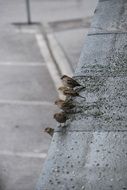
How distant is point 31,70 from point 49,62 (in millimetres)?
740

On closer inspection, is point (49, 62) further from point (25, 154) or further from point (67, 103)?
point (67, 103)

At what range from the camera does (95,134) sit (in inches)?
204

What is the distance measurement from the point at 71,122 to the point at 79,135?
0.31 meters

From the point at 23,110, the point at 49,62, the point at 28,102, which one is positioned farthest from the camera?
the point at 49,62

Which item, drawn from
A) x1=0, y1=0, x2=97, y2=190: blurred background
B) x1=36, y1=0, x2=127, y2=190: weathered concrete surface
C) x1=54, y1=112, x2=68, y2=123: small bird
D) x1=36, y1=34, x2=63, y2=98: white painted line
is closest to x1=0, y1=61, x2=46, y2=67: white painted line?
x1=0, y1=0, x2=97, y2=190: blurred background

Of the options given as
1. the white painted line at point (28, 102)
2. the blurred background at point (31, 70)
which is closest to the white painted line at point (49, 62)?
the blurred background at point (31, 70)

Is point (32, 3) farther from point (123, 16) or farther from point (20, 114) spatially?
point (123, 16)

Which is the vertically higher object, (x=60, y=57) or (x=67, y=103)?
(x=60, y=57)

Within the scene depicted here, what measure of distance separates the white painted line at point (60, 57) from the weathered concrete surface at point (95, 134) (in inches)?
358

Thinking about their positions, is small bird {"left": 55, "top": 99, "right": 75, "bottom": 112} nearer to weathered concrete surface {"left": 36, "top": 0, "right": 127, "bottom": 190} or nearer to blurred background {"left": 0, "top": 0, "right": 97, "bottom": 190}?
weathered concrete surface {"left": 36, "top": 0, "right": 127, "bottom": 190}

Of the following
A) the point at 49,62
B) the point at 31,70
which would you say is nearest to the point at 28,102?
the point at 31,70

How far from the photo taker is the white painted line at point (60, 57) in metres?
16.3

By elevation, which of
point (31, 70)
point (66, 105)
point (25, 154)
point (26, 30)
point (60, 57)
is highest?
point (26, 30)

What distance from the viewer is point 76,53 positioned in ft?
60.4
